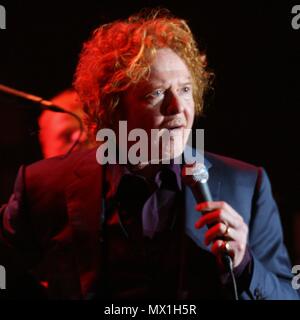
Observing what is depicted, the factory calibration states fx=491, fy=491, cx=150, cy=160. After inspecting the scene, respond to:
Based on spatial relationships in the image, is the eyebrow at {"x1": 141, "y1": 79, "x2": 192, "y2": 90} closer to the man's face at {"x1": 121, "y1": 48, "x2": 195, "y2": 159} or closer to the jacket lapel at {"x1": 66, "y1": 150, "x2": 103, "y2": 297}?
the man's face at {"x1": 121, "y1": 48, "x2": 195, "y2": 159}

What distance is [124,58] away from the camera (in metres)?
1.84

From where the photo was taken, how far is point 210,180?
1767mm

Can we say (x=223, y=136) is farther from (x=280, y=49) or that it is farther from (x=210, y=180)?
(x=210, y=180)

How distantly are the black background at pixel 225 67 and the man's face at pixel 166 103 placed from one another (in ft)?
1.96

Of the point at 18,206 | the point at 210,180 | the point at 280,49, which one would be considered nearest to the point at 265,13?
the point at 280,49

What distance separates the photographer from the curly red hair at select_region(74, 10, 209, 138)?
1.76 metres

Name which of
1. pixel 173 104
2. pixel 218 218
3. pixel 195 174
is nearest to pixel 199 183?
pixel 195 174

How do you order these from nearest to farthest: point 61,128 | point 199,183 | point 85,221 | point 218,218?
point 218,218 → point 199,183 → point 85,221 → point 61,128

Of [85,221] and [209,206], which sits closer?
[209,206]

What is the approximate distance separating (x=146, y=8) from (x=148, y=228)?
1.00 metres

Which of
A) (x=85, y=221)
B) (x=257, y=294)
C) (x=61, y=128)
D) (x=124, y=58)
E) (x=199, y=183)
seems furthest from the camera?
(x=61, y=128)

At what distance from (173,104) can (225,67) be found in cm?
82

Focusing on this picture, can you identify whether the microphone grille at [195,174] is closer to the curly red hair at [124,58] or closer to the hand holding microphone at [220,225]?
the hand holding microphone at [220,225]

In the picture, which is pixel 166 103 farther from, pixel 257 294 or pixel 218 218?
pixel 257 294
